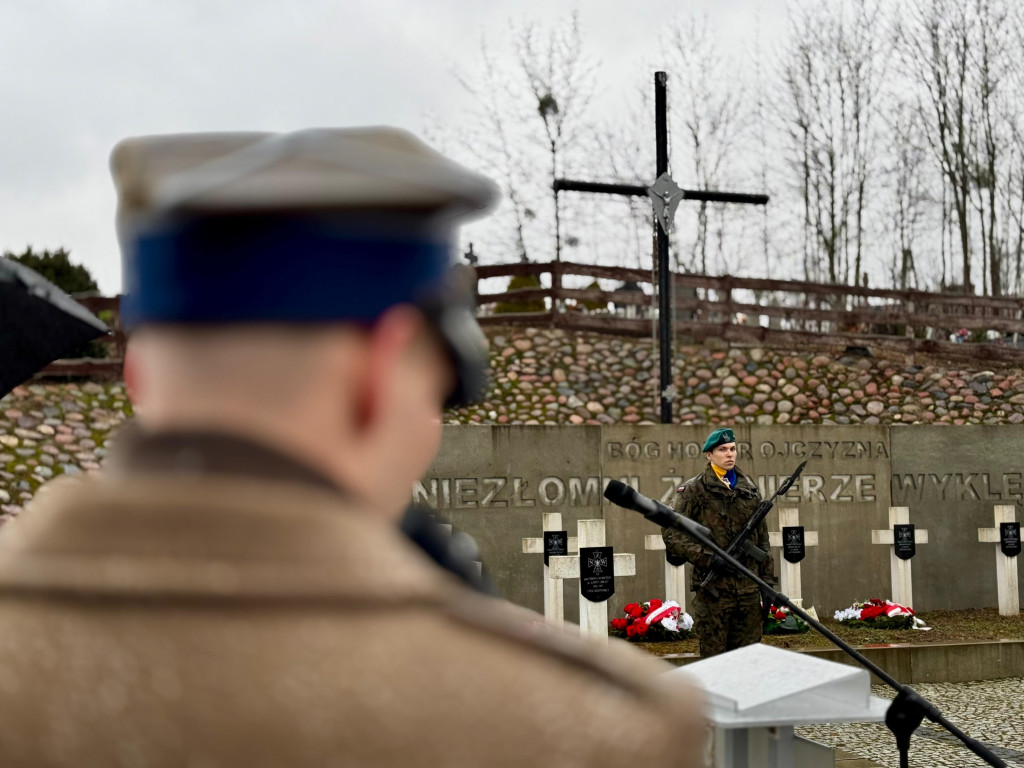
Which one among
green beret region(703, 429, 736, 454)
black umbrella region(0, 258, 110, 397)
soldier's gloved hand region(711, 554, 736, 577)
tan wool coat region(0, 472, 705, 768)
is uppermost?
black umbrella region(0, 258, 110, 397)

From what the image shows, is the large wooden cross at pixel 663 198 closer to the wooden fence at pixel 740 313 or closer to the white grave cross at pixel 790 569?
the white grave cross at pixel 790 569

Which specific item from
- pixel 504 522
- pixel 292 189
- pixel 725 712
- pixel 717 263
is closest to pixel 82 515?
pixel 292 189

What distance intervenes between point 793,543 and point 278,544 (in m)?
10.9

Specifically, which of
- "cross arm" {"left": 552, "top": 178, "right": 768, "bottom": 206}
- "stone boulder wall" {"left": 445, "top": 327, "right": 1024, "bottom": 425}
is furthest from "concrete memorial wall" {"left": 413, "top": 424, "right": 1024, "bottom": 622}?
→ "stone boulder wall" {"left": 445, "top": 327, "right": 1024, "bottom": 425}

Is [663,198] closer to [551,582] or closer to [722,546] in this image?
[551,582]

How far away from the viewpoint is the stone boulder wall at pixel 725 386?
18094 mm

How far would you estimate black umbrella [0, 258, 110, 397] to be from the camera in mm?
3771

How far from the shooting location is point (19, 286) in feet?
12.3

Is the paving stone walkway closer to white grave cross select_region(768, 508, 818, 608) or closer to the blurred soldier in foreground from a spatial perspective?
white grave cross select_region(768, 508, 818, 608)

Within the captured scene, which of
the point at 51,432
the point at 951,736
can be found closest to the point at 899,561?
the point at 951,736

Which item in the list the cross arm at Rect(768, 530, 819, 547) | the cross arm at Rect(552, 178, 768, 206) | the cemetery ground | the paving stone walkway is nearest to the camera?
the paving stone walkway

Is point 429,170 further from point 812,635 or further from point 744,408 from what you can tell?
point 744,408

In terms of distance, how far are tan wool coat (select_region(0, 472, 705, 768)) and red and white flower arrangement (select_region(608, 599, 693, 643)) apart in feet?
31.4

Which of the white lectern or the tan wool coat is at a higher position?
the tan wool coat
